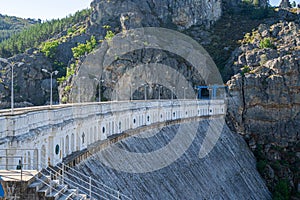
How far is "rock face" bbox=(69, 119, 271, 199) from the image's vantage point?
32656mm

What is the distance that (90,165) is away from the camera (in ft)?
100

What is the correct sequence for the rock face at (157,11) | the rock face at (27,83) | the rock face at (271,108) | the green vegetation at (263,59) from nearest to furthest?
the rock face at (271,108) → the green vegetation at (263,59) → the rock face at (27,83) → the rock face at (157,11)

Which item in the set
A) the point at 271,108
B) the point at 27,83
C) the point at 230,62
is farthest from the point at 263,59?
the point at 27,83

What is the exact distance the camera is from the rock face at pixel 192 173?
32.7 metres

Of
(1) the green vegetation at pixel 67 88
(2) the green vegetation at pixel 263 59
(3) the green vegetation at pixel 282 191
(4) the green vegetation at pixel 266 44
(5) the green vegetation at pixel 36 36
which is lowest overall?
(3) the green vegetation at pixel 282 191

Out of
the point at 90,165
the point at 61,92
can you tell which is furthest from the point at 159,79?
the point at 90,165

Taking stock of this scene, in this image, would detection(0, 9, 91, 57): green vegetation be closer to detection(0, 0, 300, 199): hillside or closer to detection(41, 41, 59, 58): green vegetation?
detection(0, 0, 300, 199): hillside

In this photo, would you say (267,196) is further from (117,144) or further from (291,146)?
(117,144)

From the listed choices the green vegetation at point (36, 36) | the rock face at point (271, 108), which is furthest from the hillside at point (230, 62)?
the green vegetation at point (36, 36)

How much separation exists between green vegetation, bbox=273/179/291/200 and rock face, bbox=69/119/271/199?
5.83 ft

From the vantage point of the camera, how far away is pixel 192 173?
4869cm

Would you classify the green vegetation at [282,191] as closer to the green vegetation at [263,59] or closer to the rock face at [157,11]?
the green vegetation at [263,59]

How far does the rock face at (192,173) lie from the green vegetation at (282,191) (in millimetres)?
1778

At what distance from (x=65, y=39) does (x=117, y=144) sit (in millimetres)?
92196
